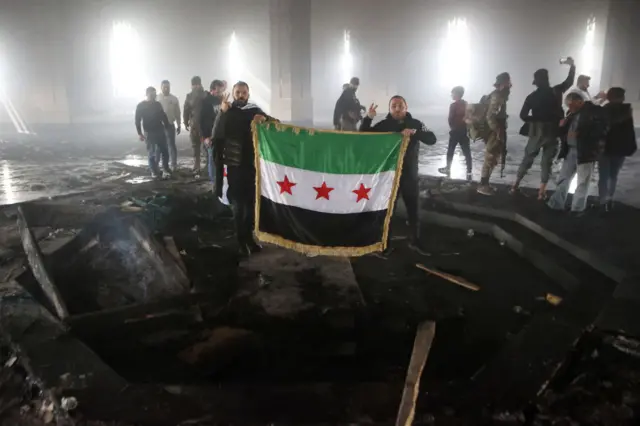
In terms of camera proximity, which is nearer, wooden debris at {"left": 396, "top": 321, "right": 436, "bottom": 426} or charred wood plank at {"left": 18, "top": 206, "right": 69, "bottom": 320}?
wooden debris at {"left": 396, "top": 321, "right": 436, "bottom": 426}

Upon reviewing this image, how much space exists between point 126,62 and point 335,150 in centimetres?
3124

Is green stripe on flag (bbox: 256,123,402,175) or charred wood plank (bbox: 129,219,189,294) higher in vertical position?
green stripe on flag (bbox: 256,123,402,175)

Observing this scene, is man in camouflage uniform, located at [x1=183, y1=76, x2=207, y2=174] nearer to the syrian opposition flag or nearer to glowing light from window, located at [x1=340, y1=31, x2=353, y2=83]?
the syrian opposition flag

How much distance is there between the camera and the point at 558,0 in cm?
3334

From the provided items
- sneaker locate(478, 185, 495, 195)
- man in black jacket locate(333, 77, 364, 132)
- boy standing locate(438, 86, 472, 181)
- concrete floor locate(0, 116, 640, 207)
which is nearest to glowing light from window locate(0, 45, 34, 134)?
concrete floor locate(0, 116, 640, 207)

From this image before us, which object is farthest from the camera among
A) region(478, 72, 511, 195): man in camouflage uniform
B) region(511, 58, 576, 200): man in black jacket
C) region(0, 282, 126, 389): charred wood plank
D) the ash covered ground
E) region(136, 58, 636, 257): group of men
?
region(478, 72, 511, 195): man in camouflage uniform

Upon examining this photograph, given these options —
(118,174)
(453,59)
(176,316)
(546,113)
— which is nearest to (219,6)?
(453,59)

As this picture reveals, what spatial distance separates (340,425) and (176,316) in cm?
223

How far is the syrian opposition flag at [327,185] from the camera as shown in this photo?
5508 mm

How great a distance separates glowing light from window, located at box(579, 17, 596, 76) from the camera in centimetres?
3500

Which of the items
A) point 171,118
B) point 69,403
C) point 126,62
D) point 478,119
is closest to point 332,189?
point 69,403

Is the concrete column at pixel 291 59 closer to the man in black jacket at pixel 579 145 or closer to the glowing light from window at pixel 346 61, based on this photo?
the glowing light from window at pixel 346 61

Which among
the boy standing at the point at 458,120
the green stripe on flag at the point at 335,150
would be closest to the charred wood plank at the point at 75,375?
the green stripe on flag at the point at 335,150

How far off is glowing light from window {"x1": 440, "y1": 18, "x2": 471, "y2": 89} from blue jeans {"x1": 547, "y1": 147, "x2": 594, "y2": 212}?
99.9 ft
